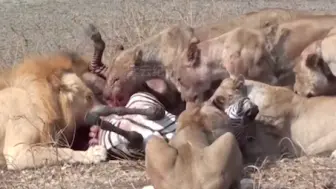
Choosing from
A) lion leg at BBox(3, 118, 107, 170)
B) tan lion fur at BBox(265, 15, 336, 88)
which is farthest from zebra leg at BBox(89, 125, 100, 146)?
tan lion fur at BBox(265, 15, 336, 88)

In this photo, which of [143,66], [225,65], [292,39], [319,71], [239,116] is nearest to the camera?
[239,116]

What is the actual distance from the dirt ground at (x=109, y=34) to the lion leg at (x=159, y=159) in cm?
36

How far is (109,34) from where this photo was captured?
8.27 metres

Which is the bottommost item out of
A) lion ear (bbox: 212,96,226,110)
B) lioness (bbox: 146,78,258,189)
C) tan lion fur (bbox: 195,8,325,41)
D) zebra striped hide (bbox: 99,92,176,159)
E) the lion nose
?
zebra striped hide (bbox: 99,92,176,159)

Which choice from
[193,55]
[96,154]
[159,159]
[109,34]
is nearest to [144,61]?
[193,55]

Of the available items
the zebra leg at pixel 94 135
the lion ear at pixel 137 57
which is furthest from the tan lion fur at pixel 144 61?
the zebra leg at pixel 94 135

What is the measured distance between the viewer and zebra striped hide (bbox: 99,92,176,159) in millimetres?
5020

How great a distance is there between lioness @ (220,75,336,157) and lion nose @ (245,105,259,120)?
184mm

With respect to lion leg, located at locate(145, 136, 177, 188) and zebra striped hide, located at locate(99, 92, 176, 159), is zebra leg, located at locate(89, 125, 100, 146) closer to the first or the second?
zebra striped hide, located at locate(99, 92, 176, 159)

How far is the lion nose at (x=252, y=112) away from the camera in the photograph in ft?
16.3

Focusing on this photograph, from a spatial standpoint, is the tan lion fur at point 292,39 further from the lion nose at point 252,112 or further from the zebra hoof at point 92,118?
the zebra hoof at point 92,118

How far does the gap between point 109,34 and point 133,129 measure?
3.27m

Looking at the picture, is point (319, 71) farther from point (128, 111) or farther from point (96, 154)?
point (96, 154)

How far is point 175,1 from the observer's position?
33.8ft
